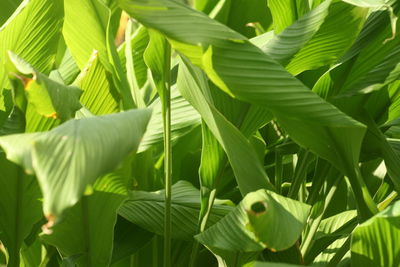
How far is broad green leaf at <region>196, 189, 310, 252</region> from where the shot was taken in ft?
1.82

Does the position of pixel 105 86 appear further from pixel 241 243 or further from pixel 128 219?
pixel 241 243

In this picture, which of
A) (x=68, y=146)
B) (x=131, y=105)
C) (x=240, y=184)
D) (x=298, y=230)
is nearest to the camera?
(x=68, y=146)

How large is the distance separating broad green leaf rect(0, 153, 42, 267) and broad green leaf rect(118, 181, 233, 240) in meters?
0.10

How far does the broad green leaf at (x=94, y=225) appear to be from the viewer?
0.68 m

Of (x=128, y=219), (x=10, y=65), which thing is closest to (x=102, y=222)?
(x=128, y=219)

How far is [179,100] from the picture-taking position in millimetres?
845

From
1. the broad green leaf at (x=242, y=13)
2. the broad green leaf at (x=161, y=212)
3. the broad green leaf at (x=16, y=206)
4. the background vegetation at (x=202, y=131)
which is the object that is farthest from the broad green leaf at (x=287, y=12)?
the broad green leaf at (x=16, y=206)

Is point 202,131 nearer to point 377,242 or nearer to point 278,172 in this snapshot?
point 278,172

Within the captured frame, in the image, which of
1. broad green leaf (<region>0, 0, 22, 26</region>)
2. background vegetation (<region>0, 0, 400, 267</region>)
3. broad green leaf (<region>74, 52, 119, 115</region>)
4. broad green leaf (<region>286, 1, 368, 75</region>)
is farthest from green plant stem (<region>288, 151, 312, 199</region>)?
broad green leaf (<region>0, 0, 22, 26</region>)

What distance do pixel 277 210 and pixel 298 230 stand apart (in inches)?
0.9

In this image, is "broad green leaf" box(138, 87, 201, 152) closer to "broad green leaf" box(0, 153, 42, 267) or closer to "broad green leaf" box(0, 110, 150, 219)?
"broad green leaf" box(0, 153, 42, 267)

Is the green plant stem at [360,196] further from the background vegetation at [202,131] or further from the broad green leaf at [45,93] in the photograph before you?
the broad green leaf at [45,93]

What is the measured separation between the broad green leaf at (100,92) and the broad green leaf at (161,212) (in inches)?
3.8

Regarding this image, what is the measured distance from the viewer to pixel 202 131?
0.78 m
